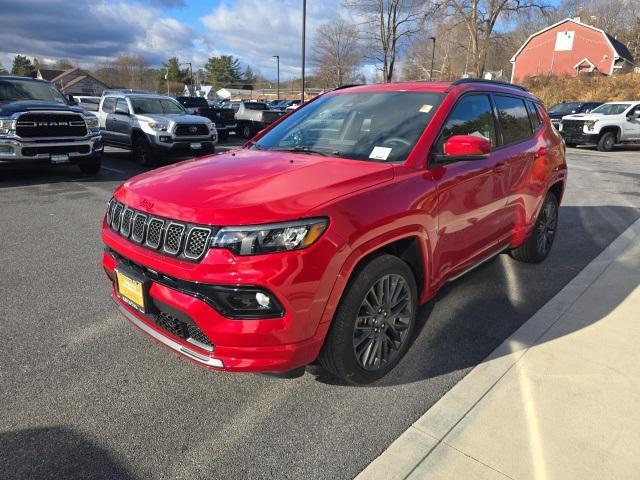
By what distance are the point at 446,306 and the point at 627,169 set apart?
40.0 ft

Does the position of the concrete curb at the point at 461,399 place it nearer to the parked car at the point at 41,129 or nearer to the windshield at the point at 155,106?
the parked car at the point at 41,129

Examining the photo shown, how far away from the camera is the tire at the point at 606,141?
18.2m

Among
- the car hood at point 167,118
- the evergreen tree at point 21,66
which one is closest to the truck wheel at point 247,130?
the car hood at point 167,118

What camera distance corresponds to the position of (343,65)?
5841 cm

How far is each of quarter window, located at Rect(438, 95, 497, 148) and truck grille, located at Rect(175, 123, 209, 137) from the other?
30.1 ft

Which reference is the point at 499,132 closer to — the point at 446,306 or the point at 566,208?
the point at 446,306

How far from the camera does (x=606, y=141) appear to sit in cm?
1831

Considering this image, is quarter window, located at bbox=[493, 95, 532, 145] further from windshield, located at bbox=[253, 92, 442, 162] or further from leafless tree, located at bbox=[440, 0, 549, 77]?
leafless tree, located at bbox=[440, 0, 549, 77]

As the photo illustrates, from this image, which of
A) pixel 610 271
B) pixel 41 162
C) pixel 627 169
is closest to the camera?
pixel 610 271

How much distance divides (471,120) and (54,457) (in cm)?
345

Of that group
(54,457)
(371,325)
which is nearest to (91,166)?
(54,457)

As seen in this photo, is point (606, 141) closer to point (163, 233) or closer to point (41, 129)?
point (41, 129)

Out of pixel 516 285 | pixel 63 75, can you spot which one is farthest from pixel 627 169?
pixel 63 75

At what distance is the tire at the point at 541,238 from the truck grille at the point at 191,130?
357 inches
